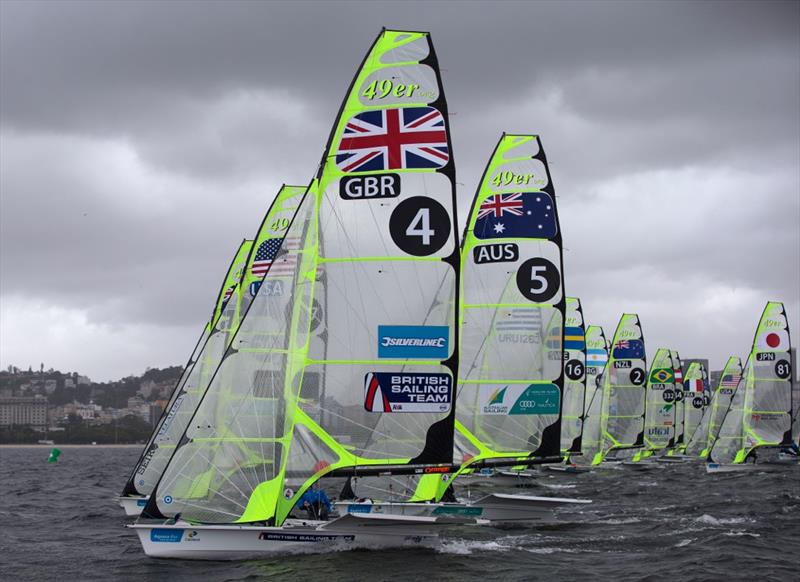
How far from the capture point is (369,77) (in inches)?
818

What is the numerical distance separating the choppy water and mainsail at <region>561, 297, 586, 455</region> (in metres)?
10.5

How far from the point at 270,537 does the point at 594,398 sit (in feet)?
124

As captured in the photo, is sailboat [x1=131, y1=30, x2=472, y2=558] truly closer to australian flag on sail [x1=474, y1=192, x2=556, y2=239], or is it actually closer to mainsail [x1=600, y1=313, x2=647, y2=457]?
australian flag on sail [x1=474, y1=192, x2=556, y2=239]

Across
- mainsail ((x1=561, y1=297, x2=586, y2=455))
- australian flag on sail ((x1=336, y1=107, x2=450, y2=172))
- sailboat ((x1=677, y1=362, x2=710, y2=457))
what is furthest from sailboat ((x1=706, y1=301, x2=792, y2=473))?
australian flag on sail ((x1=336, y1=107, x2=450, y2=172))

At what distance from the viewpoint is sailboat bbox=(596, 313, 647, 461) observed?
185 feet

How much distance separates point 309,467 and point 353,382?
1.76m

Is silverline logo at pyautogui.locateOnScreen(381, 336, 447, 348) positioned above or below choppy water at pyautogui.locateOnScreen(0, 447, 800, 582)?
above

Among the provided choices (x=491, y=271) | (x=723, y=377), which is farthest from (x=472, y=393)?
(x=723, y=377)

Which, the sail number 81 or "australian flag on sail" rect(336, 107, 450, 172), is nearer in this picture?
"australian flag on sail" rect(336, 107, 450, 172)

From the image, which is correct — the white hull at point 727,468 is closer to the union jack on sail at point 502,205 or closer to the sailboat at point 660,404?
the sailboat at point 660,404

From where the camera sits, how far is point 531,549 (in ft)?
72.1

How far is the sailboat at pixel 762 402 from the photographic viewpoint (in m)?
49.6

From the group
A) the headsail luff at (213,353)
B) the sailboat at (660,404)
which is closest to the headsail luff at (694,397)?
the sailboat at (660,404)

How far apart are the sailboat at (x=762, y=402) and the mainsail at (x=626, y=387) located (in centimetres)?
662
